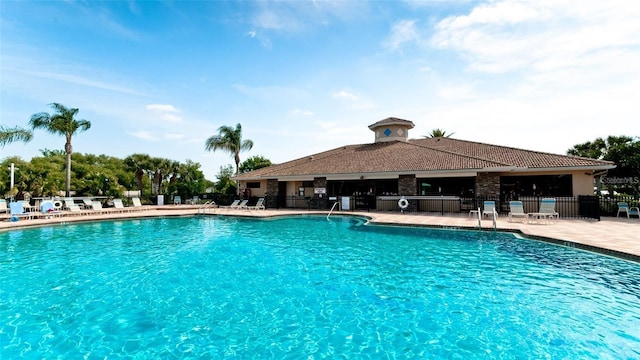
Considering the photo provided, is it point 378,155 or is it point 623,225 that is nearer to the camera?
point 623,225

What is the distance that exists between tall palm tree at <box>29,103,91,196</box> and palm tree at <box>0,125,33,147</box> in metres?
0.95

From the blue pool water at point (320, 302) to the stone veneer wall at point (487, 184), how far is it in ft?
25.1

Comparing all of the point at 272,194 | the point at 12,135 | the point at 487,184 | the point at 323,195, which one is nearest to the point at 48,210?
the point at 12,135

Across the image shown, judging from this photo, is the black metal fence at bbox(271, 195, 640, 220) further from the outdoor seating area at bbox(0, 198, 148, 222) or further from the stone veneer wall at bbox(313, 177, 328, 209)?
the outdoor seating area at bbox(0, 198, 148, 222)

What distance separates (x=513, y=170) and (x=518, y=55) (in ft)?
21.5

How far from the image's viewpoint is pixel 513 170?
16.4 meters

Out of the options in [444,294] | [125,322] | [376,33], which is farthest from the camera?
[376,33]

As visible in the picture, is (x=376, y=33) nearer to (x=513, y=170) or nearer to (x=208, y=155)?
(x=513, y=170)

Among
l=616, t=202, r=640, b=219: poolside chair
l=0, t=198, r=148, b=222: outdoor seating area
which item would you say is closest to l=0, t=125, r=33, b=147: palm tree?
l=0, t=198, r=148, b=222: outdoor seating area

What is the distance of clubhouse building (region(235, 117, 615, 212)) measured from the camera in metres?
16.7

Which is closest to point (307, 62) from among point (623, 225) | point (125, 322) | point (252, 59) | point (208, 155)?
point (252, 59)

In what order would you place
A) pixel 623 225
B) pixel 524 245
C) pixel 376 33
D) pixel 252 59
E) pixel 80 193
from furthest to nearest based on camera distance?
pixel 80 193 < pixel 252 59 < pixel 376 33 < pixel 623 225 < pixel 524 245

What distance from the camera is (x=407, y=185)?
19.0 meters

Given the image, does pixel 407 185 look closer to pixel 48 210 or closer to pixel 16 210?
pixel 48 210
